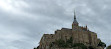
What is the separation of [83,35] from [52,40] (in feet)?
37.5

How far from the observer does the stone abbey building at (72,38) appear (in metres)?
65.1

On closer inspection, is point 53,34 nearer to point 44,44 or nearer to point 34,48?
point 44,44

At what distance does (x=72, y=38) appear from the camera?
6688 centimetres

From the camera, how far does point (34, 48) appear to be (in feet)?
255

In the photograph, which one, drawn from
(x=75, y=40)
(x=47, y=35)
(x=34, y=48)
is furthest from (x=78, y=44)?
(x=34, y=48)

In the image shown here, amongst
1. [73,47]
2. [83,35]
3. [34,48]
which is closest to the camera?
[73,47]

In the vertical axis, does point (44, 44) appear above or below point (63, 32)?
below

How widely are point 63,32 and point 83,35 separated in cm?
754

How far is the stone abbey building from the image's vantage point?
214ft

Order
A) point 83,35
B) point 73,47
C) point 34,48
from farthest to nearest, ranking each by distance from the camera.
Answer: point 34,48 < point 83,35 < point 73,47

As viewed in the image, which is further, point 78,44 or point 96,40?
point 96,40

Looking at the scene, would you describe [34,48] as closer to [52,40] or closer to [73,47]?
[52,40]

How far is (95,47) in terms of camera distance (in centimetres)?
6788

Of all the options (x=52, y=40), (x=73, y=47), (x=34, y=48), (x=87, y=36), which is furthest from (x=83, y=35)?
(x=34, y=48)
